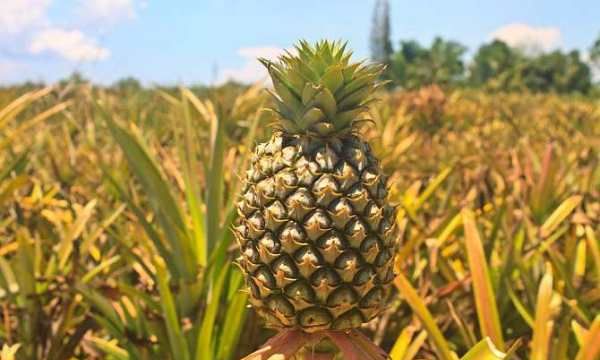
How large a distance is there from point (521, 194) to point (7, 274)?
1603 mm

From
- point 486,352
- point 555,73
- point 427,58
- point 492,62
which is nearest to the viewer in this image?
point 486,352

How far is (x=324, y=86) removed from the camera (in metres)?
0.86

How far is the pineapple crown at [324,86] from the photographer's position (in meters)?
0.87

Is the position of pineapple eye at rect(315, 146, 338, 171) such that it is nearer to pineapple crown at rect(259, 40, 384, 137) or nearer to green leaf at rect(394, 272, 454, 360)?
pineapple crown at rect(259, 40, 384, 137)

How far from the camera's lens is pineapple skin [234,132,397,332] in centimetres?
82

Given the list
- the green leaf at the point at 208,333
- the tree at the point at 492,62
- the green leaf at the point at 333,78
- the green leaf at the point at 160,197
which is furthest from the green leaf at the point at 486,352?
the tree at the point at 492,62

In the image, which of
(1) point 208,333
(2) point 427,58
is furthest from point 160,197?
(2) point 427,58

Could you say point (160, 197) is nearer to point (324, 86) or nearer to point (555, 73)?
point (324, 86)

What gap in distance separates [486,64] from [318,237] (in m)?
65.2

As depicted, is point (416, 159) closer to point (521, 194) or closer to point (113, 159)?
point (521, 194)

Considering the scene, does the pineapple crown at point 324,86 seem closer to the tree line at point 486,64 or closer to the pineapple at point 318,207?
the pineapple at point 318,207

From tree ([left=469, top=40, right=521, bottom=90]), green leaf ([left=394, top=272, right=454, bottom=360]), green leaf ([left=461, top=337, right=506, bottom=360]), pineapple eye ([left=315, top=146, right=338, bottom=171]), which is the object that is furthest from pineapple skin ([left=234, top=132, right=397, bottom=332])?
tree ([left=469, top=40, right=521, bottom=90])

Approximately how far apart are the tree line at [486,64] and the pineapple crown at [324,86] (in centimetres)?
3766

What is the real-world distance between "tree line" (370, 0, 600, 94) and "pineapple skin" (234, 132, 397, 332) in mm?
37721
